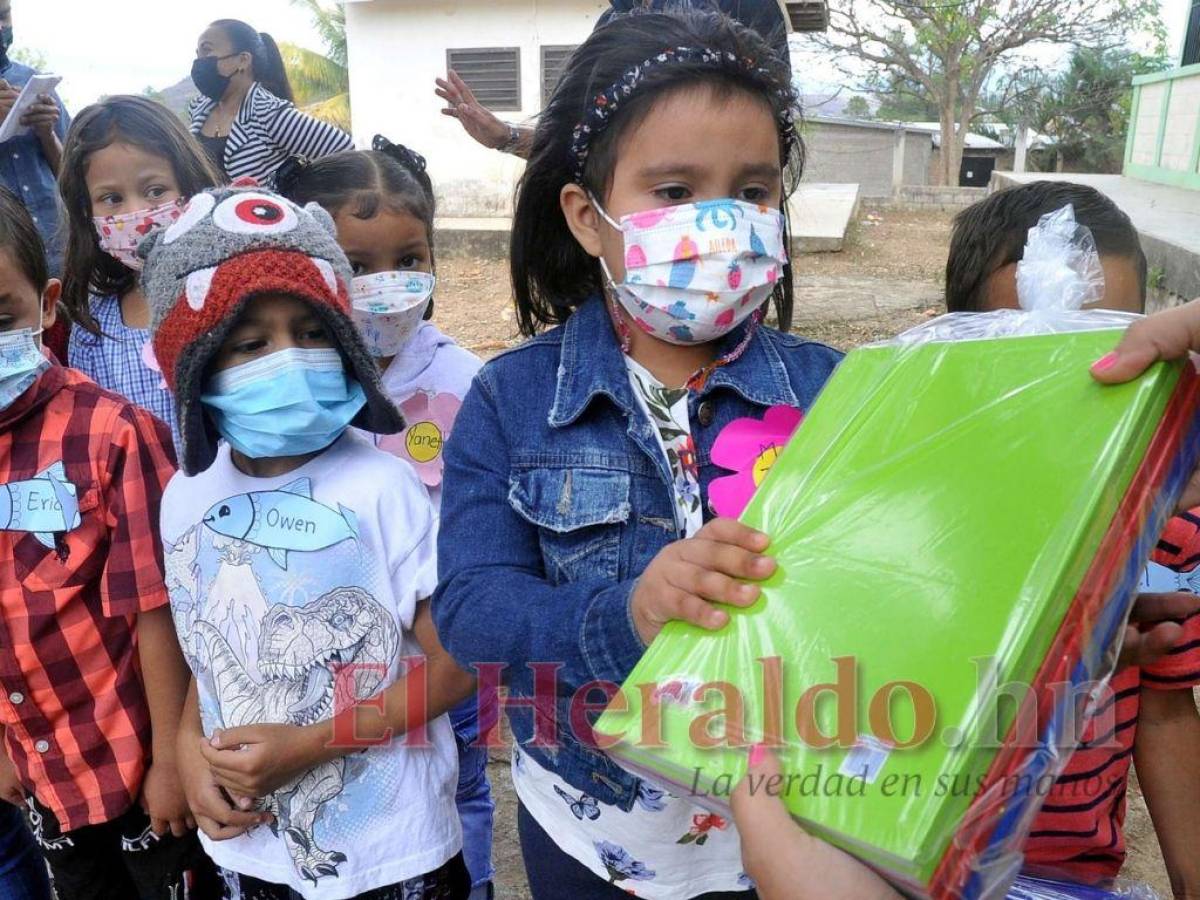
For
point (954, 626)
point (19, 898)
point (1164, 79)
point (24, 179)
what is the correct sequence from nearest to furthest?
point (954, 626), point (19, 898), point (24, 179), point (1164, 79)

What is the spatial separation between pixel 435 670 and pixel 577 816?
322mm

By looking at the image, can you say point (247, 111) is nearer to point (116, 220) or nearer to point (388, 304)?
point (116, 220)

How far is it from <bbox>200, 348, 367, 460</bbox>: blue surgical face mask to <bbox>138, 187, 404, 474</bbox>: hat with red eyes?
0.12ft

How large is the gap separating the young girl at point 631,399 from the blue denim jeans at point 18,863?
4.19 feet

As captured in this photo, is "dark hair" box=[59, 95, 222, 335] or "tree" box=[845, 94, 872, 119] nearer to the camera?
"dark hair" box=[59, 95, 222, 335]

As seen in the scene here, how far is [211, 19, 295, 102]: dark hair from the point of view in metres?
3.74

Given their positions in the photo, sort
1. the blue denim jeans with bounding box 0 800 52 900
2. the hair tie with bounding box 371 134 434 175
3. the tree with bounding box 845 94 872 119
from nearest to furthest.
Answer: the blue denim jeans with bounding box 0 800 52 900 → the hair tie with bounding box 371 134 434 175 → the tree with bounding box 845 94 872 119

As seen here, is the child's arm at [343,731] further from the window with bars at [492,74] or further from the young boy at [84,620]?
the window with bars at [492,74]

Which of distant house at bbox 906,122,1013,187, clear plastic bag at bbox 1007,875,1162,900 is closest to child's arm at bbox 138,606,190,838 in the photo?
clear plastic bag at bbox 1007,875,1162,900

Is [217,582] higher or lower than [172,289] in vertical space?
lower

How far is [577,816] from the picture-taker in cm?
130

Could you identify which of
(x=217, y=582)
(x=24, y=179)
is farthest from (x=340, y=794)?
(x=24, y=179)

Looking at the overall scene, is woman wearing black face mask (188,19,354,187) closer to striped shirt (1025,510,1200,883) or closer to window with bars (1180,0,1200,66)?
striped shirt (1025,510,1200,883)

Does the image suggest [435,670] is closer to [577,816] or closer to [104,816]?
[577,816]
